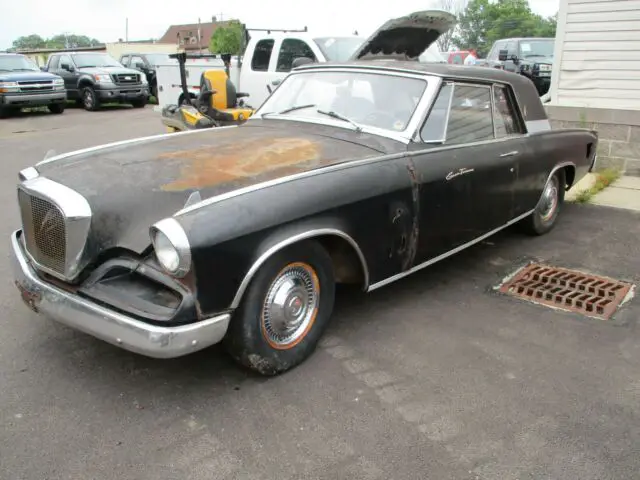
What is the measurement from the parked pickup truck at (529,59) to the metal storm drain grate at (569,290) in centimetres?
1068

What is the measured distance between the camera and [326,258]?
3207mm

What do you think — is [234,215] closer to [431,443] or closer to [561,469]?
[431,443]

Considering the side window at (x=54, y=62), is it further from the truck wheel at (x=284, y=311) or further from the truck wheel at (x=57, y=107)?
the truck wheel at (x=284, y=311)

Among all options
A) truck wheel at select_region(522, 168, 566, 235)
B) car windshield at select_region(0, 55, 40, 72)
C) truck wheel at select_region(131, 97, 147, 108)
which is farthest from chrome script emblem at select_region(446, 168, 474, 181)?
truck wheel at select_region(131, 97, 147, 108)

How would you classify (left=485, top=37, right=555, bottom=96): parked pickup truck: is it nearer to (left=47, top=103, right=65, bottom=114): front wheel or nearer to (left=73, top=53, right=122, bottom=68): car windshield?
(left=47, top=103, right=65, bottom=114): front wheel

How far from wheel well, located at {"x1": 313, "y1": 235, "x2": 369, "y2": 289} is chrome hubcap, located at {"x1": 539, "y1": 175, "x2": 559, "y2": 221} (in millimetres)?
2729

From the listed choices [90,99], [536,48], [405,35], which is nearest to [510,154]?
[405,35]

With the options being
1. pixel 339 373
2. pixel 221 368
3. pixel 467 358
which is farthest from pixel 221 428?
pixel 467 358

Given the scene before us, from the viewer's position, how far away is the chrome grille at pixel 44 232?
286cm

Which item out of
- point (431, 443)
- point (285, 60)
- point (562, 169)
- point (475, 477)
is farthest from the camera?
point (285, 60)

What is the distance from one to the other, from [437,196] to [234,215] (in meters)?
1.62

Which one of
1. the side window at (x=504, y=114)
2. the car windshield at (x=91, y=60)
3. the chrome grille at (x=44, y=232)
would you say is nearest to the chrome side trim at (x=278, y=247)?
the chrome grille at (x=44, y=232)

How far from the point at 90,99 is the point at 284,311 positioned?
1625 cm

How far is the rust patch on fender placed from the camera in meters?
3.09
